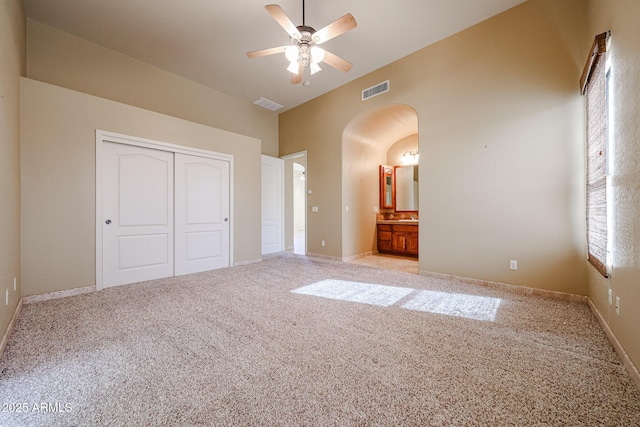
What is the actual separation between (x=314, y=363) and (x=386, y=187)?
5376mm

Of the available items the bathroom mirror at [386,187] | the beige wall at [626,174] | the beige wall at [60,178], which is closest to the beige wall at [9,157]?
the beige wall at [60,178]

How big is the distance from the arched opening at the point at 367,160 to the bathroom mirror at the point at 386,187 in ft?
0.35

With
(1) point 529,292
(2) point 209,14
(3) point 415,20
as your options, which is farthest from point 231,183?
(1) point 529,292

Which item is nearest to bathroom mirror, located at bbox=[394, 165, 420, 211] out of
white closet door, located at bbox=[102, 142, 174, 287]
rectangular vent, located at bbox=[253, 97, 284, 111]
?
rectangular vent, located at bbox=[253, 97, 284, 111]

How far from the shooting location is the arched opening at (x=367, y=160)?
525cm

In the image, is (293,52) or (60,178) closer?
(293,52)

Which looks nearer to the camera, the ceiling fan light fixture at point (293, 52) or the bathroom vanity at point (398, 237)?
the ceiling fan light fixture at point (293, 52)

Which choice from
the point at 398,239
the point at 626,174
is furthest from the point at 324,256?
the point at 626,174

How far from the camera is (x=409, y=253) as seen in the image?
5848 mm

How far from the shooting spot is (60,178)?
121 inches

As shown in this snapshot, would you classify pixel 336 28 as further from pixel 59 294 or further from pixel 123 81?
pixel 59 294

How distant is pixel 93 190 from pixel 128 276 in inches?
49.9

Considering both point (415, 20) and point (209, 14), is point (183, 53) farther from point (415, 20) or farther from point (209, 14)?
point (415, 20)

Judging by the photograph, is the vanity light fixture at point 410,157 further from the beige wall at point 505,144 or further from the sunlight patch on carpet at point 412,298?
the sunlight patch on carpet at point 412,298
